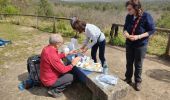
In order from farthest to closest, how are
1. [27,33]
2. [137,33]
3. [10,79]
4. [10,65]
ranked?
[27,33]
[10,65]
[10,79]
[137,33]

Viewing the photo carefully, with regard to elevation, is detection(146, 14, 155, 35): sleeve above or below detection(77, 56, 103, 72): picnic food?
above

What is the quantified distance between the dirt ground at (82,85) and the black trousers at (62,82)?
0.22 meters

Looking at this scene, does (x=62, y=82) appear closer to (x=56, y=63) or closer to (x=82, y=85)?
(x=56, y=63)

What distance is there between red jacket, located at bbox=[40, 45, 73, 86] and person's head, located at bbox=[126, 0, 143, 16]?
1.55 metres

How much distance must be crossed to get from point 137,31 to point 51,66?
1.74 m

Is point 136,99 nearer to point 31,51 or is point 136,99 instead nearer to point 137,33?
point 137,33

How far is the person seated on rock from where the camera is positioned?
4.22m

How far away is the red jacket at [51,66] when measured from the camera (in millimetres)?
4234

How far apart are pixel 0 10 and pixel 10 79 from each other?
14.5 metres

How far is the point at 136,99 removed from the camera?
14.8 feet

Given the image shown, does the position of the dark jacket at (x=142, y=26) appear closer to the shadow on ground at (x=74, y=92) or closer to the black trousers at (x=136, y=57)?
the black trousers at (x=136, y=57)

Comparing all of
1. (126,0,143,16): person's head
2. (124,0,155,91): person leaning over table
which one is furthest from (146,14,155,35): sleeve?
(126,0,143,16): person's head

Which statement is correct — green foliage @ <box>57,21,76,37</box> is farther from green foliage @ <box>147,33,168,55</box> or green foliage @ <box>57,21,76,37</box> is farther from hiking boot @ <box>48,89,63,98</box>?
hiking boot @ <box>48,89,63,98</box>

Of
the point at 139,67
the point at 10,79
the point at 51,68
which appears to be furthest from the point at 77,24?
the point at 10,79
